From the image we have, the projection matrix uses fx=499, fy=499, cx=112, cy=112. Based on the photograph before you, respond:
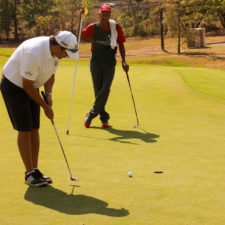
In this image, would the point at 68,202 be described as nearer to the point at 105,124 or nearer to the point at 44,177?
the point at 44,177

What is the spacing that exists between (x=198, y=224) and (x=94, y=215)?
2.82 ft

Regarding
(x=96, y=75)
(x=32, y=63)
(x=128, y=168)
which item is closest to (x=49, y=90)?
(x=32, y=63)

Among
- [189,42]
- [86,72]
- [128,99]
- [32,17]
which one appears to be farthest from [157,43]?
[128,99]

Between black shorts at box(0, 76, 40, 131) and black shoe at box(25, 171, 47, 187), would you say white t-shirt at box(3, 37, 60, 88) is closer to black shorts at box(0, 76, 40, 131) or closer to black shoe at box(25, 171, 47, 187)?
black shorts at box(0, 76, 40, 131)

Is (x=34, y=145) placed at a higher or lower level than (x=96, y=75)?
lower

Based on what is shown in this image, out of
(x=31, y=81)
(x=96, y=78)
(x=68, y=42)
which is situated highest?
(x=68, y=42)

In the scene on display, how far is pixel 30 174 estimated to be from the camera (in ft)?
16.6

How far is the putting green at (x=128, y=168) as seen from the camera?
4.19 meters

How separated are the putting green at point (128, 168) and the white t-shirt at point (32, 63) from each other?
1.11m

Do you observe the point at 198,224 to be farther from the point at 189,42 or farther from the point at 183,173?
the point at 189,42

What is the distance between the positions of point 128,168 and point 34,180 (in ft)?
4.29

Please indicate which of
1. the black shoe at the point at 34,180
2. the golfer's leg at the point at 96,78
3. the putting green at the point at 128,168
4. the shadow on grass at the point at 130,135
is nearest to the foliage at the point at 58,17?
the putting green at the point at 128,168

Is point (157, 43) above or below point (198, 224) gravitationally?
below

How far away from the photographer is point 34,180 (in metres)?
4.96
